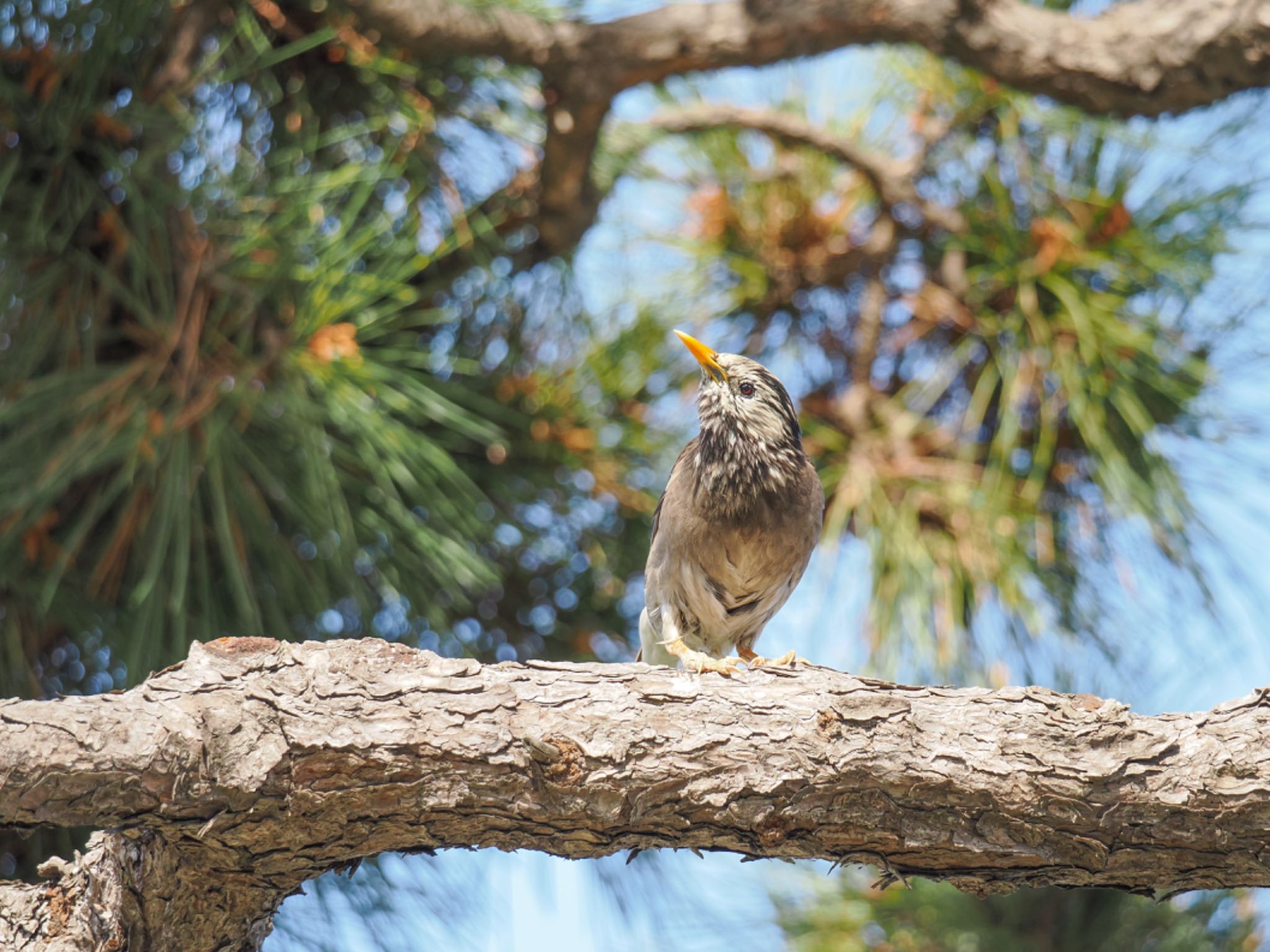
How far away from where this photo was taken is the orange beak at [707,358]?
12.5 feet

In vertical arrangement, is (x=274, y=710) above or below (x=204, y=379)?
below

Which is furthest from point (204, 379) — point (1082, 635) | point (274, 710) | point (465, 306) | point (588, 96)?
point (1082, 635)

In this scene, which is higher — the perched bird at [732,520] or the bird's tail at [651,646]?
the perched bird at [732,520]

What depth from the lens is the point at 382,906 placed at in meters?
3.76

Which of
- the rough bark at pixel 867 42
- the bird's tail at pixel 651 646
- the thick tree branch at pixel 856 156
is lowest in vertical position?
the bird's tail at pixel 651 646

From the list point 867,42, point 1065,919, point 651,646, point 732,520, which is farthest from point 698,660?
point 867,42

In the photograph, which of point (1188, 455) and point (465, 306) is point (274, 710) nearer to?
point (465, 306)

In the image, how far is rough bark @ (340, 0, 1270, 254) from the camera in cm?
348

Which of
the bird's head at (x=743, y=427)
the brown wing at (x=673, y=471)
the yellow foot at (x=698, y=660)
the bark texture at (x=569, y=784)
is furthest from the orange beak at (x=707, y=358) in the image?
the bark texture at (x=569, y=784)

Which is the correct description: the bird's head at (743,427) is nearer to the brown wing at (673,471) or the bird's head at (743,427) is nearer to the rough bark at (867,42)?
the brown wing at (673,471)

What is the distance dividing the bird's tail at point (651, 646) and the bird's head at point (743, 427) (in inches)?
20.6

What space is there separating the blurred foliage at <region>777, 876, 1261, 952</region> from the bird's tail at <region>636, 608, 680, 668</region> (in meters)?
1.06

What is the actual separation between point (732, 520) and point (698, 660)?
1.59 ft

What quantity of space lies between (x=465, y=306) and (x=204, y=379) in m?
0.94
